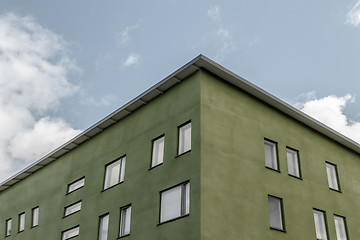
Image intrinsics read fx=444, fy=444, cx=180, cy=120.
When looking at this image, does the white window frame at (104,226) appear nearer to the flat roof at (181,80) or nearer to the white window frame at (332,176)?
the flat roof at (181,80)

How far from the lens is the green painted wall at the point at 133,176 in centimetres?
2100

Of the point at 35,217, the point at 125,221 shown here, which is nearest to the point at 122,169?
the point at 125,221

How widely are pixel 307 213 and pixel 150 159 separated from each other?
29.4ft

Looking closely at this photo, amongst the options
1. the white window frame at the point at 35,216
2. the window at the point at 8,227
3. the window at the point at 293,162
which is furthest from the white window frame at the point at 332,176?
the window at the point at 8,227

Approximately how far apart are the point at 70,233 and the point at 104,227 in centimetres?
396

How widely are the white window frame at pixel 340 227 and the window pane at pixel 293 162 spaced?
3623 mm

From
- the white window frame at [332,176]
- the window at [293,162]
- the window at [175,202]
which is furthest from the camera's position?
the white window frame at [332,176]

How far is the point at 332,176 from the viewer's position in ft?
89.9

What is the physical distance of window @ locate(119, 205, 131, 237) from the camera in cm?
2338

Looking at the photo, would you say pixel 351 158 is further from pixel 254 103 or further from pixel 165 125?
pixel 165 125

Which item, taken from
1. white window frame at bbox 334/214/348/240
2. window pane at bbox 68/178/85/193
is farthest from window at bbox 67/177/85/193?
white window frame at bbox 334/214/348/240

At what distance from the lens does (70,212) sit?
1131 inches

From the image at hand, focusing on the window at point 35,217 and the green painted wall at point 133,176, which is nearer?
the green painted wall at point 133,176

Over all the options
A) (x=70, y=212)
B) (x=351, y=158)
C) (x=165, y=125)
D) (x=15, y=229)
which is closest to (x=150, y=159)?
(x=165, y=125)
